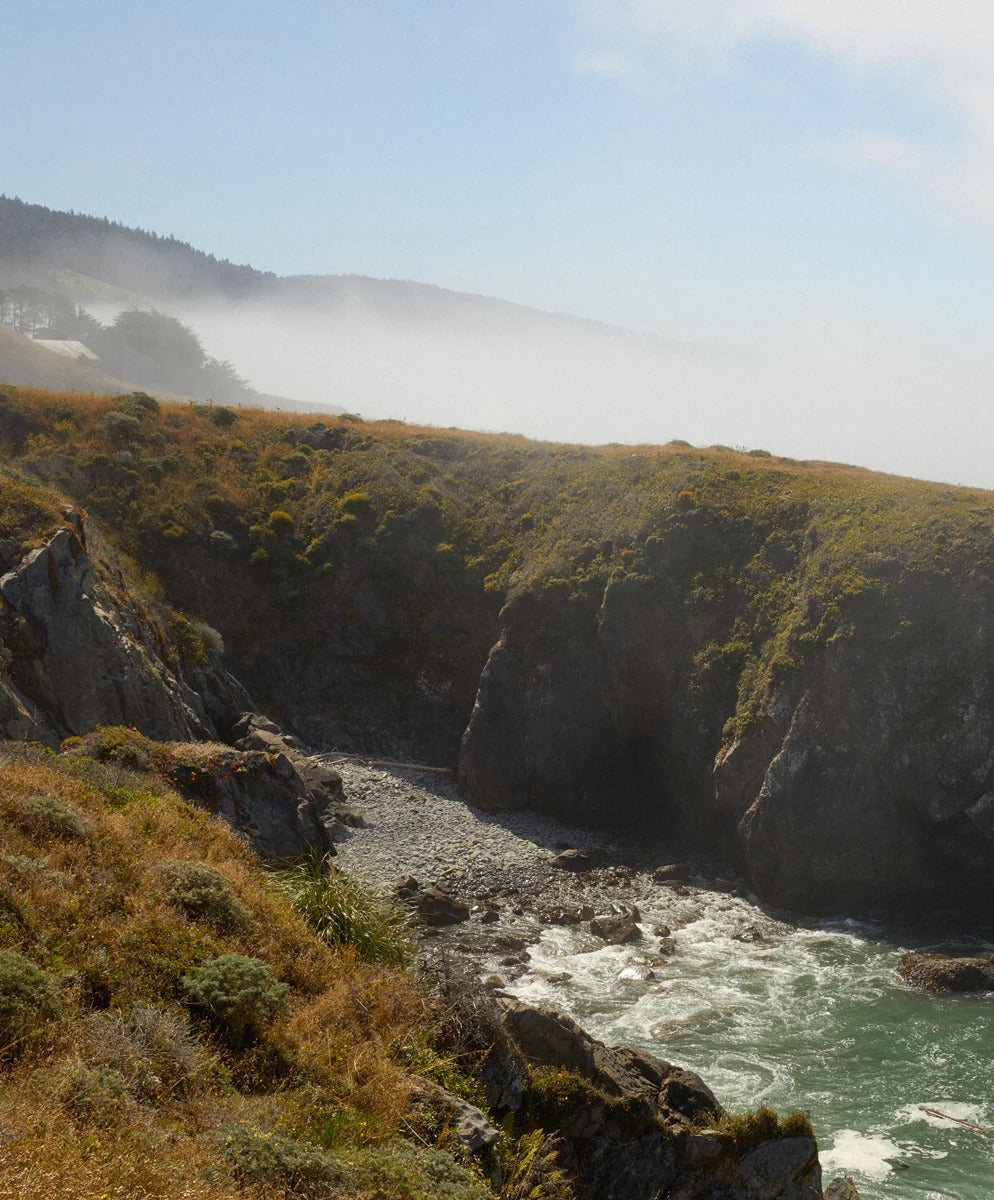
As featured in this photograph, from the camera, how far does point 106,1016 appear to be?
34.9 feet

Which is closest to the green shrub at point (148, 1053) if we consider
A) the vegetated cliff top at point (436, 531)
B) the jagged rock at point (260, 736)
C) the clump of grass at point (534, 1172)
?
the clump of grass at point (534, 1172)

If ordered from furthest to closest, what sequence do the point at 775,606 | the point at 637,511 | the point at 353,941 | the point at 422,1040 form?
the point at 637,511 < the point at 775,606 < the point at 353,941 < the point at 422,1040

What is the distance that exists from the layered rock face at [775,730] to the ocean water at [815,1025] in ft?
11.2

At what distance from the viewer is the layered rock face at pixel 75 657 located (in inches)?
1199

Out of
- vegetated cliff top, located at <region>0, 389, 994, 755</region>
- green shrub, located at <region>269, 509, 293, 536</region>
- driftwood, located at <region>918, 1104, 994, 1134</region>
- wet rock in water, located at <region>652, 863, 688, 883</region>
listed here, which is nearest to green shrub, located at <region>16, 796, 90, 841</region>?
driftwood, located at <region>918, 1104, 994, 1134</region>

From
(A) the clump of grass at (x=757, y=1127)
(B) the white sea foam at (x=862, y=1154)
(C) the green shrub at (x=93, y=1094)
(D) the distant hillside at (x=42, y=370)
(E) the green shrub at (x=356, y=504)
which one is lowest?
(B) the white sea foam at (x=862, y=1154)

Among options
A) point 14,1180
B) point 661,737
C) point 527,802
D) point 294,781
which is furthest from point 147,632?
point 14,1180

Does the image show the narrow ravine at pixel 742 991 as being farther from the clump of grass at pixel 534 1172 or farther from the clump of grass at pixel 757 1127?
the clump of grass at pixel 534 1172

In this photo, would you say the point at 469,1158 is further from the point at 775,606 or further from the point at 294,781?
the point at 775,606

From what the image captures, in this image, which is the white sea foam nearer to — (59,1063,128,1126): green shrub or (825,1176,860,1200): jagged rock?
(825,1176,860,1200): jagged rock

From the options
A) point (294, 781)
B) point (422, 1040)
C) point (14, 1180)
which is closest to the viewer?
point (14, 1180)

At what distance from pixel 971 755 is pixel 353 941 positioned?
99.8 ft

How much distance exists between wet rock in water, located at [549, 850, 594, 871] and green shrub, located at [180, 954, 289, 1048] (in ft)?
99.2

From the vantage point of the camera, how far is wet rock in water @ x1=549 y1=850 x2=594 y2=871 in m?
41.5
